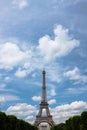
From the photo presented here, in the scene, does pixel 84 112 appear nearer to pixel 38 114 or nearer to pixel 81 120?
pixel 81 120

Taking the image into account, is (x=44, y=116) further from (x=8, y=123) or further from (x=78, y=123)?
(x=8, y=123)

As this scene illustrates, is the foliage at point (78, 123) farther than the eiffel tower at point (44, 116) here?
No

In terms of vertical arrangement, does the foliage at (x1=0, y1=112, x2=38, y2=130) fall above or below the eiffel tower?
below

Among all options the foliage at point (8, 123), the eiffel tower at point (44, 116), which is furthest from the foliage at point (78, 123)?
the eiffel tower at point (44, 116)

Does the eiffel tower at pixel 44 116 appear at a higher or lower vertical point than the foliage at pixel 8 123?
higher

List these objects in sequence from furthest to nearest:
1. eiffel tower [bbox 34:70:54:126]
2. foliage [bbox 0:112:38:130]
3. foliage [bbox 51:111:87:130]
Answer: eiffel tower [bbox 34:70:54:126]
foliage [bbox 51:111:87:130]
foliage [bbox 0:112:38:130]

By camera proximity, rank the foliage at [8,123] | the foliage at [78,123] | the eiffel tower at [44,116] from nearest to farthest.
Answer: the foliage at [8,123] → the foliage at [78,123] → the eiffel tower at [44,116]

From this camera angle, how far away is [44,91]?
159625 millimetres

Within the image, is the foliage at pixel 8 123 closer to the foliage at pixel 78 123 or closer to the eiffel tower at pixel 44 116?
the foliage at pixel 78 123

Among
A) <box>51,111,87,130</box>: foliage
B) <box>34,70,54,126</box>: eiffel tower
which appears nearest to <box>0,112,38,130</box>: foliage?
<box>51,111,87,130</box>: foliage

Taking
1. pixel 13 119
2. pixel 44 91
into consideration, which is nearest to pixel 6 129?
pixel 13 119

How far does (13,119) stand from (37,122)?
8119cm

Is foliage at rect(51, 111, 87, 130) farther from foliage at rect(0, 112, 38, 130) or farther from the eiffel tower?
the eiffel tower

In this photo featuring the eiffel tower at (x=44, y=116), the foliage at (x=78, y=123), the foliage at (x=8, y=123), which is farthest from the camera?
the eiffel tower at (x=44, y=116)
